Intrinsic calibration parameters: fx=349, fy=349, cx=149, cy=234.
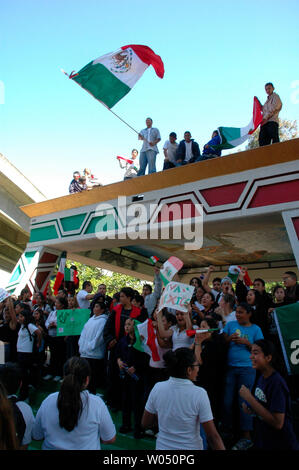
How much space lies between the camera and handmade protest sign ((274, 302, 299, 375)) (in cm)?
410

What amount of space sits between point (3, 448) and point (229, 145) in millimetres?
7543

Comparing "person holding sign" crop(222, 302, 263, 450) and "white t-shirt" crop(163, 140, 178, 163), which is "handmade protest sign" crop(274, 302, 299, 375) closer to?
"person holding sign" crop(222, 302, 263, 450)

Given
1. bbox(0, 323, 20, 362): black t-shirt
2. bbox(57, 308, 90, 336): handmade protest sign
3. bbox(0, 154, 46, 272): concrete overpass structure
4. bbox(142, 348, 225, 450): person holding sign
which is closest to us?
bbox(142, 348, 225, 450): person holding sign

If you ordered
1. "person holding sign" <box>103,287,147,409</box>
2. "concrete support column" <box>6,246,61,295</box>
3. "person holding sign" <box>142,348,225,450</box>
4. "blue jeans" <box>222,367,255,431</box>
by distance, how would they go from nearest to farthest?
"person holding sign" <box>142,348,225,450</box>, "blue jeans" <box>222,367,255,431</box>, "person holding sign" <box>103,287,147,409</box>, "concrete support column" <box>6,246,61,295</box>

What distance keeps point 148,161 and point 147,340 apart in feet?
20.1

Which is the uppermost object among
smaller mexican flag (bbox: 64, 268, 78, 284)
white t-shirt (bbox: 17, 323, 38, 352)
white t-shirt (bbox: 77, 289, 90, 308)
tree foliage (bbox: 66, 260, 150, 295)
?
tree foliage (bbox: 66, 260, 150, 295)

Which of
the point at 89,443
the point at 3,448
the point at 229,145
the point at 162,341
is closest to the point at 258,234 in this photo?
the point at 229,145

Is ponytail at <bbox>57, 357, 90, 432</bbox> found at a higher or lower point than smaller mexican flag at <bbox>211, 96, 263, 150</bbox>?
lower

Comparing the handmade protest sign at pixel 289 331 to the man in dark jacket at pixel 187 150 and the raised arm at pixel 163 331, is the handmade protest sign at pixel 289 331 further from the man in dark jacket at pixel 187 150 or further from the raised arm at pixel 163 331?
the man in dark jacket at pixel 187 150

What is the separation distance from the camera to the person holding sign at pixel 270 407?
246 cm

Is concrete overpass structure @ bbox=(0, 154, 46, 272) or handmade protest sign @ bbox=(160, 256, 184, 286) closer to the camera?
handmade protest sign @ bbox=(160, 256, 184, 286)

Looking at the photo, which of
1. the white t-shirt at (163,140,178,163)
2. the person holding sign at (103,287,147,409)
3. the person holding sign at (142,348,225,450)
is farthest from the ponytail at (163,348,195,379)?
the white t-shirt at (163,140,178,163)

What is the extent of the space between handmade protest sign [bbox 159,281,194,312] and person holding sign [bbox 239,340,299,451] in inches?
55.8

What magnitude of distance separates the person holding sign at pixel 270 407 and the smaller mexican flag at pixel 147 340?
1.62 metres
